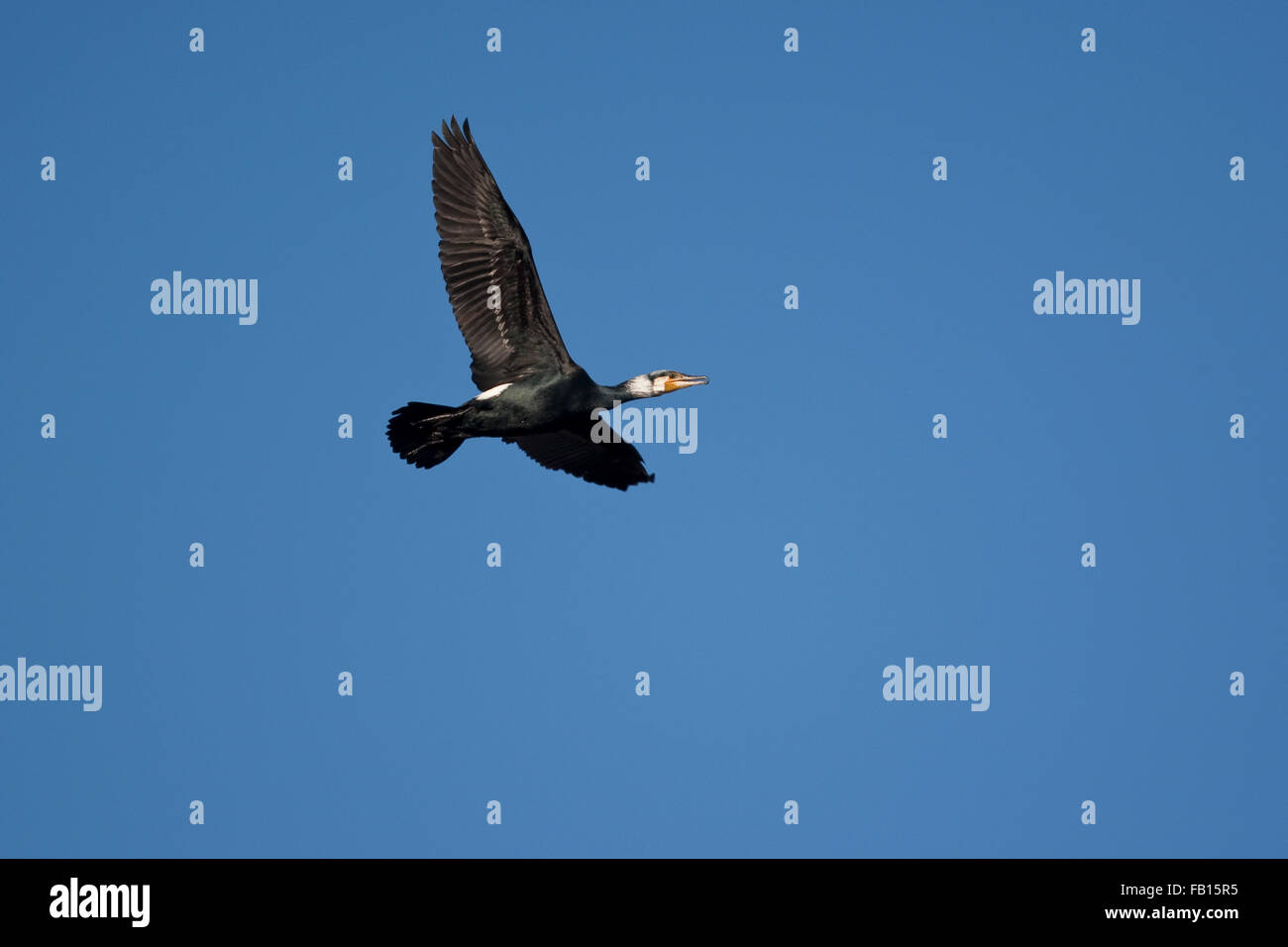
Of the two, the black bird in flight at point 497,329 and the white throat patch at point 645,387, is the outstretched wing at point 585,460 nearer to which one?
the black bird in flight at point 497,329

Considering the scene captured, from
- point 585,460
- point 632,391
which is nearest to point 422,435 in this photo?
point 632,391

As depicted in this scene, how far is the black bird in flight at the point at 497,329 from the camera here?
20.7 m

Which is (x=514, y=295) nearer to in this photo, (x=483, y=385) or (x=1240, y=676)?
(x=483, y=385)

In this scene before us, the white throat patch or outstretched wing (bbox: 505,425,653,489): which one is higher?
the white throat patch

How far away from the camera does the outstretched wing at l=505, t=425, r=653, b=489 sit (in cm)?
2300

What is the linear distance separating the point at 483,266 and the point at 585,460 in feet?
11.1

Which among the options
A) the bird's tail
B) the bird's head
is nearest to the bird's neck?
the bird's head

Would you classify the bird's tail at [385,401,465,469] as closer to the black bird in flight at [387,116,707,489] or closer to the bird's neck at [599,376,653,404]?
the black bird in flight at [387,116,707,489]

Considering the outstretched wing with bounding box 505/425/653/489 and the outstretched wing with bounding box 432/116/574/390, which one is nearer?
the outstretched wing with bounding box 432/116/574/390

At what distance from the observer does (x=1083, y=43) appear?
29.4m

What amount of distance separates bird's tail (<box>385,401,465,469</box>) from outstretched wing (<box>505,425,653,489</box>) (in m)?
2.34

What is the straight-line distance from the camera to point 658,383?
2097 centimetres
